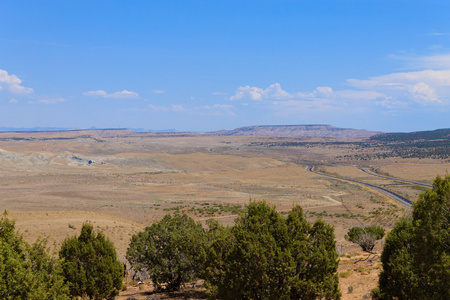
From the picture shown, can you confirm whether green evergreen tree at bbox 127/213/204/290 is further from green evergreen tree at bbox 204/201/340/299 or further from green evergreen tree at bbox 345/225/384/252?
green evergreen tree at bbox 345/225/384/252

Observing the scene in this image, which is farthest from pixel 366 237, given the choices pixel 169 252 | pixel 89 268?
pixel 89 268

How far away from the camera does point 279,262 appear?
11.9 m

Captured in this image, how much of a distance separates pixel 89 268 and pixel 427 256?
13687mm

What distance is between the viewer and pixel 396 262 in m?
13.9

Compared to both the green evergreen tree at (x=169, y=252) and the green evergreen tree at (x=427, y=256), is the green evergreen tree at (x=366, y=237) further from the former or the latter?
the green evergreen tree at (x=427, y=256)

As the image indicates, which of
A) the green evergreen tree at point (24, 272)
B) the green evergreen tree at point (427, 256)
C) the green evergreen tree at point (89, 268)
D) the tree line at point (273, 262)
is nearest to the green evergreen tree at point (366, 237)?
the tree line at point (273, 262)

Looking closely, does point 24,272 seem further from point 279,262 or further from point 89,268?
point 279,262

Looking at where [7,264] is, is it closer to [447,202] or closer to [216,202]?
[447,202]

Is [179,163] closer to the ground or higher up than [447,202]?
closer to the ground

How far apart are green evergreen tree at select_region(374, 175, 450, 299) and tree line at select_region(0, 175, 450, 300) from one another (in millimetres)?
28

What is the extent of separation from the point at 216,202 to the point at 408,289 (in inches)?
2056

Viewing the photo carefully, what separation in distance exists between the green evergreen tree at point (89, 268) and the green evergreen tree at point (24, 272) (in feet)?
8.30

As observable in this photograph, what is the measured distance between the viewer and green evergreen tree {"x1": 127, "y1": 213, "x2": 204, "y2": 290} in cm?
1952

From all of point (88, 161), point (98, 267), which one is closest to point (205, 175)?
point (88, 161)
